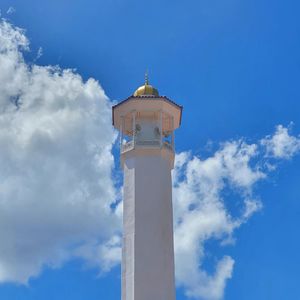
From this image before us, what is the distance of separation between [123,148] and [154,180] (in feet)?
8.58

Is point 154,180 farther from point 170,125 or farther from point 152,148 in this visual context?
point 170,125

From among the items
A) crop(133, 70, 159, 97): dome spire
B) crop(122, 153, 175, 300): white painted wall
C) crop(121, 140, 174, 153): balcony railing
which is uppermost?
crop(133, 70, 159, 97): dome spire

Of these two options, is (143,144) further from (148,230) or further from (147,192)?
(148,230)

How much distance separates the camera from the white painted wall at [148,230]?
26.5 metres

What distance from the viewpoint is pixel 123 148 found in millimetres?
30516

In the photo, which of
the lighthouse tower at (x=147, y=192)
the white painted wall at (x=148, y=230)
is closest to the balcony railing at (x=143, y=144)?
the lighthouse tower at (x=147, y=192)

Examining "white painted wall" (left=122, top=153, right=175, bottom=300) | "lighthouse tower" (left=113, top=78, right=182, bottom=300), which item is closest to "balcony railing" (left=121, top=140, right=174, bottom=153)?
"lighthouse tower" (left=113, top=78, right=182, bottom=300)

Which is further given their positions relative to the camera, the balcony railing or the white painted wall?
the balcony railing

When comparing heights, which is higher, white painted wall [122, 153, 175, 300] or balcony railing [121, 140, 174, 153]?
balcony railing [121, 140, 174, 153]

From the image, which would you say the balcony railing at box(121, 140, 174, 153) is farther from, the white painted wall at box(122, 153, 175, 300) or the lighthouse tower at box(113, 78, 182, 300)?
the white painted wall at box(122, 153, 175, 300)

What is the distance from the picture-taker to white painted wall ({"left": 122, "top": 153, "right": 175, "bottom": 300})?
26.5 meters

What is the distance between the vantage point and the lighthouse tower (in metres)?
26.7

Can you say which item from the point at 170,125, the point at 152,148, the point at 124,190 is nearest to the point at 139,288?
the point at 124,190

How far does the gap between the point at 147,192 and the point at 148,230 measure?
77.8 inches
